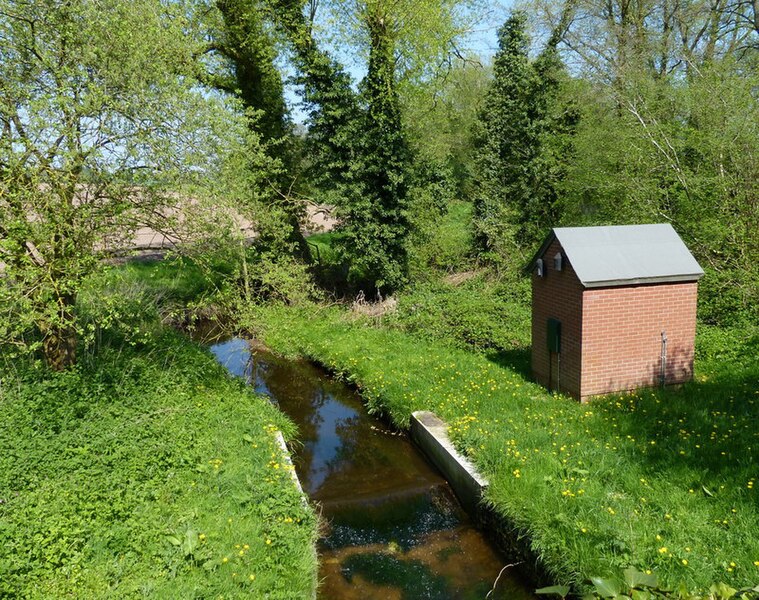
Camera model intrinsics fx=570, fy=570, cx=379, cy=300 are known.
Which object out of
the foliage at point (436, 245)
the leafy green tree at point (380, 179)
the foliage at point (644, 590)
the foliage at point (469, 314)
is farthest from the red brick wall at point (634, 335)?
the foliage at point (436, 245)

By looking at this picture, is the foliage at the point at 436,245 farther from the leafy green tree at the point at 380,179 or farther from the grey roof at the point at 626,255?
the grey roof at the point at 626,255

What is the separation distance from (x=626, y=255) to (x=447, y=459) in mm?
4169

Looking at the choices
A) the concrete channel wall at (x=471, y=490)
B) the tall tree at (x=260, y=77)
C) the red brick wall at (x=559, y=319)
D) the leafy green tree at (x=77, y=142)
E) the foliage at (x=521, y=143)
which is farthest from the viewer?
the foliage at (x=521, y=143)

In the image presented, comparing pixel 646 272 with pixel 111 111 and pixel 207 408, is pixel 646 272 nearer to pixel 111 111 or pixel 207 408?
pixel 207 408

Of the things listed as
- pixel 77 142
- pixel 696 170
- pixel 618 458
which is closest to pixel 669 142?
pixel 696 170

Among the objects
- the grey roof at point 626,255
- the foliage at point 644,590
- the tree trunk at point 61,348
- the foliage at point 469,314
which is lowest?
the foliage at point 644,590

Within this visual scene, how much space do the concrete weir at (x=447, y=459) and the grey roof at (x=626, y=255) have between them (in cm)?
304

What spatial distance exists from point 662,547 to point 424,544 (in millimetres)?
2620

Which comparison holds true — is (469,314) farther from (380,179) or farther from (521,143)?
(521,143)

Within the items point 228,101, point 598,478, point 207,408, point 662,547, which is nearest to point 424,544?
point 598,478

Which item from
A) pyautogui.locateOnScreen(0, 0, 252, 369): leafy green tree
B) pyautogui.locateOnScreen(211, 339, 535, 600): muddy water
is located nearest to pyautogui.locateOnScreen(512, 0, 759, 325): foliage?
pyautogui.locateOnScreen(211, 339, 535, 600): muddy water

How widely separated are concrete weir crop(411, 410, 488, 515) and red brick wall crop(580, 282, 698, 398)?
2.29m

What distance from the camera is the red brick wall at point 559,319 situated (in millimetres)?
8586

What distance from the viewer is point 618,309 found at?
855 cm
